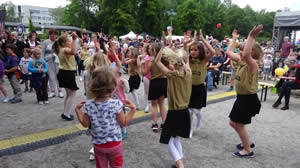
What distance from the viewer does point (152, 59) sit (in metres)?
4.48

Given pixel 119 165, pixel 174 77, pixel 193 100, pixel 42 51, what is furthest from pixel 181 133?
pixel 42 51

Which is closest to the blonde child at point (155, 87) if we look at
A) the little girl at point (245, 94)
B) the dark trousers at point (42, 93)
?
the little girl at point (245, 94)

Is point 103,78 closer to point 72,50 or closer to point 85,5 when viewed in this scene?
point 72,50

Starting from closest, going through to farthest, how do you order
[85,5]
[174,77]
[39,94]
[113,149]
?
[113,149]
[174,77]
[39,94]
[85,5]

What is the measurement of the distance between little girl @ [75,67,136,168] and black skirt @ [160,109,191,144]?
0.94 meters

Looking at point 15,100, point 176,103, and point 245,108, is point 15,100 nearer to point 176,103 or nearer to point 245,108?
point 176,103

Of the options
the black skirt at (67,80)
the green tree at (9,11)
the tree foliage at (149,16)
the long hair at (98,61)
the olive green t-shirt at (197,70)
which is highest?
the green tree at (9,11)

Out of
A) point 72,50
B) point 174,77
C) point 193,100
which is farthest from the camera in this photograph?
point 72,50

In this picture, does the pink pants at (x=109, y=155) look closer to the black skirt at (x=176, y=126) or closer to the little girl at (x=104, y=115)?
the little girl at (x=104, y=115)

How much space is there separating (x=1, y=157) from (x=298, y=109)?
7.40 meters

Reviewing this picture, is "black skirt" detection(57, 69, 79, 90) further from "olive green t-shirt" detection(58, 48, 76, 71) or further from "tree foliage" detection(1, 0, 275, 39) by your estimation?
"tree foliage" detection(1, 0, 275, 39)

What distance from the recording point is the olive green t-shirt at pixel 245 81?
3.23 metres

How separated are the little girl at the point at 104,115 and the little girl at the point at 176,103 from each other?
99cm

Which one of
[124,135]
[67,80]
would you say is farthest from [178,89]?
[67,80]
